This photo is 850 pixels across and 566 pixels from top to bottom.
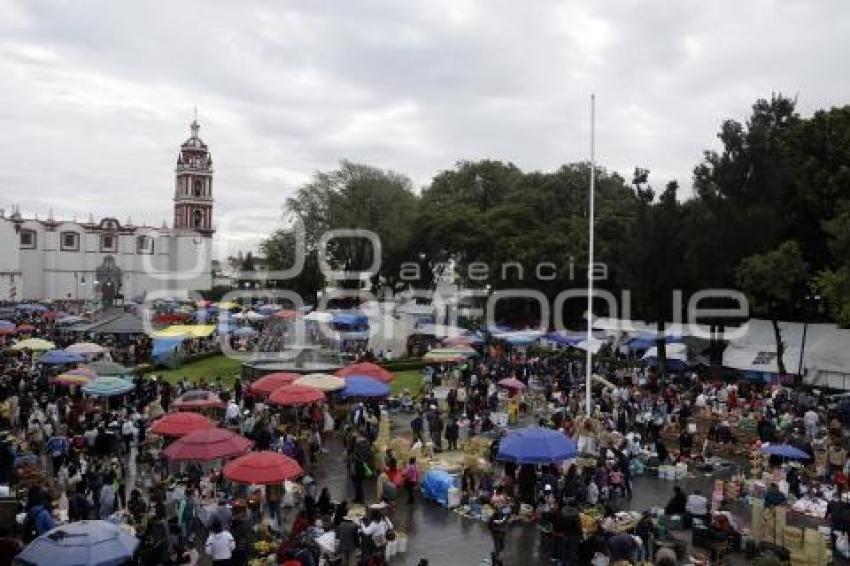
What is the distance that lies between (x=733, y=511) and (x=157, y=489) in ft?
37.7

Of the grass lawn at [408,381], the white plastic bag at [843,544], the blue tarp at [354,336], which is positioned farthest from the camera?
the blue tarp at [354,336]

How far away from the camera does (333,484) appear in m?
17.0

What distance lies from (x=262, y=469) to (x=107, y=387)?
30.7 ft

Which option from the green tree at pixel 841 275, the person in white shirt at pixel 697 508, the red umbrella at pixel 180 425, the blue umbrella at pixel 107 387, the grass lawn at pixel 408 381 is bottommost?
the grass lawn at pixel 408 381

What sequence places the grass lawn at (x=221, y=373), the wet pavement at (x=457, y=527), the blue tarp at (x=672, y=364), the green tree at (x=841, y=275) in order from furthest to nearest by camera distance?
the blue tarp at (x=672, y=364) < the grass lawn at (x=221, y=373) < the green tree at (x=841, y=275) < the wet pavement at (x=457, y=527)

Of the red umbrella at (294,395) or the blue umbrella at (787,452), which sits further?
the red umbrella at (294,395)

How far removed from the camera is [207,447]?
13.9m

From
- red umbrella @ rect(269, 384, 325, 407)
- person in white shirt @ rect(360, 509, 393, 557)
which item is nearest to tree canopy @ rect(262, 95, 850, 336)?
red umbrella @ rect(269, 384, 325, 407)

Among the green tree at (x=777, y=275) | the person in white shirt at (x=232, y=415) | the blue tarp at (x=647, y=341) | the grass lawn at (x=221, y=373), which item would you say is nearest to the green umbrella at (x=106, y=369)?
the person in white shirt at (x=232, y=415)

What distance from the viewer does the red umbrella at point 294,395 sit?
1870 cm

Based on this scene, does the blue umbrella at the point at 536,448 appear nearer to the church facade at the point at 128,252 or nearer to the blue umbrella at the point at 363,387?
the blue umbrella at the point at 363,387

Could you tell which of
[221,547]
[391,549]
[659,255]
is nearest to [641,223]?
[659,255]

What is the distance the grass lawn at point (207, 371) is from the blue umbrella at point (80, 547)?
22069 mm

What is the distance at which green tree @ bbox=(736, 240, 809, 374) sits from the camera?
2908 centimetres
